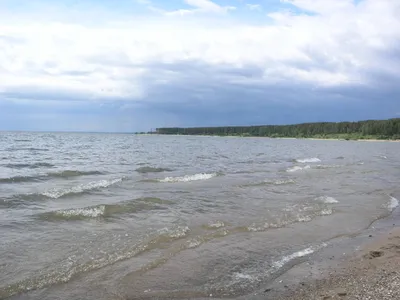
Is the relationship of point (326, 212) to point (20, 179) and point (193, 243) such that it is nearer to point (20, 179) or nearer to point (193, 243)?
point (193, 243)

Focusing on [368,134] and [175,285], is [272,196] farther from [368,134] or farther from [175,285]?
[368,134]

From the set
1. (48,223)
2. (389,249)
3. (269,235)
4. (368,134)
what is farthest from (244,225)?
(368,134)

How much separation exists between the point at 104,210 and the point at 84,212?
31.9 inches

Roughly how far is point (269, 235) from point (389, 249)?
11.0 ft

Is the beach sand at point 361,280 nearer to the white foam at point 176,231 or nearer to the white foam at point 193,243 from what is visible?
the white foam at point 193,243

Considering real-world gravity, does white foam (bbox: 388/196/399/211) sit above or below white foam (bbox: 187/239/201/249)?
below

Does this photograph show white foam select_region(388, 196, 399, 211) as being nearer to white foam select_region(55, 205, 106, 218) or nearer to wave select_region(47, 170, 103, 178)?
white foam select_region(55, 205, 106, 218)

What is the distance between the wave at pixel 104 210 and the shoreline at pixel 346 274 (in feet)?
25.5

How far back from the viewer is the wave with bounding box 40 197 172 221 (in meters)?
13.8

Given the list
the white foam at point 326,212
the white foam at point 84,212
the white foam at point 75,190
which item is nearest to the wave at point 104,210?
the white foam at point 84,212

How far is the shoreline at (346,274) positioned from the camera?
7.21m

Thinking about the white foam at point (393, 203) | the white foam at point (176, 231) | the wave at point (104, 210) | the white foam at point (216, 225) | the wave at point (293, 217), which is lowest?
the white foam at point (393, 203)

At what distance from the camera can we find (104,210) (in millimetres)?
14852

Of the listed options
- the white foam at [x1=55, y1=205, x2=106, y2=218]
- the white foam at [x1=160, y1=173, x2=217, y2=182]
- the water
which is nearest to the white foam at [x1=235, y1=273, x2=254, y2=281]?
the water
